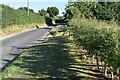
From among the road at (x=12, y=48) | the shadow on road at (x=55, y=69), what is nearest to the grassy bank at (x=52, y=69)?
the shadow on road at (x=55, y=69)

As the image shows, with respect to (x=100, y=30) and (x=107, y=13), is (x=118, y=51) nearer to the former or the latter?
(x=100, y=30)

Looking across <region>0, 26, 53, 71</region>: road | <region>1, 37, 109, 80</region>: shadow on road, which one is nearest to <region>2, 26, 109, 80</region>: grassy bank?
<region>1, 37, 109, 80</region>: shadow on road

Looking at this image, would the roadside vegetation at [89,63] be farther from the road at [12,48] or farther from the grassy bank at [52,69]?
the road at [12,48]

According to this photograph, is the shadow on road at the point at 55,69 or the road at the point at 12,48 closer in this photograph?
the shadow on road at the point at 55,69

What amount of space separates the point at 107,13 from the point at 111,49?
106ft

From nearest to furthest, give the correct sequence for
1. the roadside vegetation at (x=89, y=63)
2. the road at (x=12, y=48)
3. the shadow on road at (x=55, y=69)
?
the roadside vegetation at (x=89, y=63) → the shadow on road at (x=55, y=69) → the road at (x=12, y=48)

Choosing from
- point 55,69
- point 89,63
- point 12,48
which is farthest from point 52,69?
point 12,48

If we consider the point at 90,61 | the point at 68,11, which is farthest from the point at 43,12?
the point at 90,61

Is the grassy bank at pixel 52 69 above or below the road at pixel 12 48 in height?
below

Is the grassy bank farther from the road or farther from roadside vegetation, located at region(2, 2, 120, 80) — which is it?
the road

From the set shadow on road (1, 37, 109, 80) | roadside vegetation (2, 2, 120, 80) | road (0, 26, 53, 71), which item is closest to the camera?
roadside vegetation (2, 2, 120, 80)

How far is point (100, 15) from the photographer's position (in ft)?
118

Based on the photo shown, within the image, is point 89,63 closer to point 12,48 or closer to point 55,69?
point 55,69

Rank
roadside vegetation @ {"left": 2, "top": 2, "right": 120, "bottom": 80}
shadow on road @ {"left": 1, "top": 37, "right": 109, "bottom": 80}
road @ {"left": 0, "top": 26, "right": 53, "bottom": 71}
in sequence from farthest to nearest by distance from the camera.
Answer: road @ {"left": 0, "top": 26, "right": 53, "bottom": 71}
shadow on road @ {"left": 1, "top": 37, "right": 109, "bottom": 80}
roadside vegetation @ {"left": 2, "top": 2, "right": 120, "bottom": 80}
